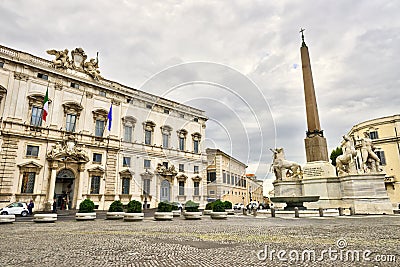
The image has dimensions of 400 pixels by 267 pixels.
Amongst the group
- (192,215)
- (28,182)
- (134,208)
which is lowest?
(192,215)

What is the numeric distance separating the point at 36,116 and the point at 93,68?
375 inches

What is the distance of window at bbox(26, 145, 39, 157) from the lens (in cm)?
2572

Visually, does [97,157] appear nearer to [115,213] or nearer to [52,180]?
[52,180]

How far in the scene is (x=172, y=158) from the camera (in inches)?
1539

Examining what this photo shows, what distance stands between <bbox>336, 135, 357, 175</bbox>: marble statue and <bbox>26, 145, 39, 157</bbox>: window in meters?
28.7

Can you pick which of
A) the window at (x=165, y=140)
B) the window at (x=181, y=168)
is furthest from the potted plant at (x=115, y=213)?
the window at (x=181, y=168)

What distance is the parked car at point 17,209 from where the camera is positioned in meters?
21.3

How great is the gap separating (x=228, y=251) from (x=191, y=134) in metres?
37.2

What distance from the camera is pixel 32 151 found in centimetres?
2602

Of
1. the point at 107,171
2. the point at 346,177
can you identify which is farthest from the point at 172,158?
the point at 346,177

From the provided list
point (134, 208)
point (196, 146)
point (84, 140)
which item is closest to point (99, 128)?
point (84, 140)

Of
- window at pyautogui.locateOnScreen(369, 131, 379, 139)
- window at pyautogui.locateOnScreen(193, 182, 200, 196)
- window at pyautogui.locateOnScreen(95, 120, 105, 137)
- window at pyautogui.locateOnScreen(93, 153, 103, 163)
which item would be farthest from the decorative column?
window at pyautogui.locateOnScreen(369, 131, 379, 139)

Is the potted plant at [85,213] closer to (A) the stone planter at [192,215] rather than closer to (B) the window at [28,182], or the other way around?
(A) the stone planter at [192,215]

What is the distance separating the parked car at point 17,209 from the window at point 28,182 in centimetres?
255
